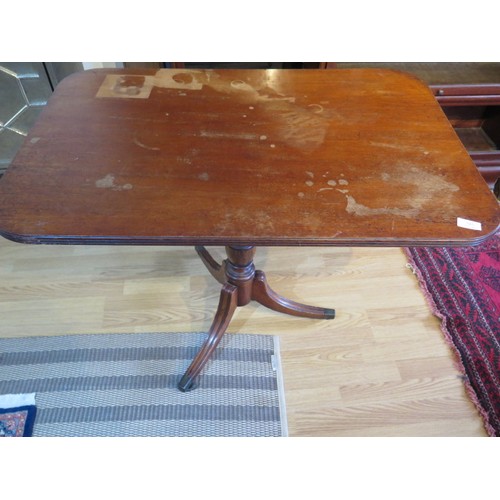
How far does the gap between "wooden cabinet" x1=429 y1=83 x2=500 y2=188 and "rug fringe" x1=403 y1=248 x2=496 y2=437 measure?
0.68 meters

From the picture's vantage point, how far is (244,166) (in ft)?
2.66

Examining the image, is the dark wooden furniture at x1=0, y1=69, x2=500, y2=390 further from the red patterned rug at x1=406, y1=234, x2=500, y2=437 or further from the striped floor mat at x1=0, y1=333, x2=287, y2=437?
the red patterned rug at x1=406, y1=234, x2=500, y2=437

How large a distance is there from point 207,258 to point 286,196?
0.70 metres

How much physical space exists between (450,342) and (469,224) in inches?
30.4

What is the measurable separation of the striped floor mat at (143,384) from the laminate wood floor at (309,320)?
0.05 m

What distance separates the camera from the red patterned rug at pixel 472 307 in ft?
3.97

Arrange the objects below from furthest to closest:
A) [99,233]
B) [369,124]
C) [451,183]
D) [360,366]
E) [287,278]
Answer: [287,278], [360,366], [369,124], [451,183], [99,233]

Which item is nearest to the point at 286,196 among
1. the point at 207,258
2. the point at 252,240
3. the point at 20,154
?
the point at 252,240

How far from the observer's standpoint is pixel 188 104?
967 mm

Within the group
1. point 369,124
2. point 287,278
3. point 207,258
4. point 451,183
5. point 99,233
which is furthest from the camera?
point 287,278

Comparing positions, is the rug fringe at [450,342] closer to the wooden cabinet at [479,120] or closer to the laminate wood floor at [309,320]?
the laminate wood floor at [309,320]

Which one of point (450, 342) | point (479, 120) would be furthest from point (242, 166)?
point (479, 120)

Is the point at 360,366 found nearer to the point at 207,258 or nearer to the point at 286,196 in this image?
the point at 207,258

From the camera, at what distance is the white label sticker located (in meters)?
0.70
